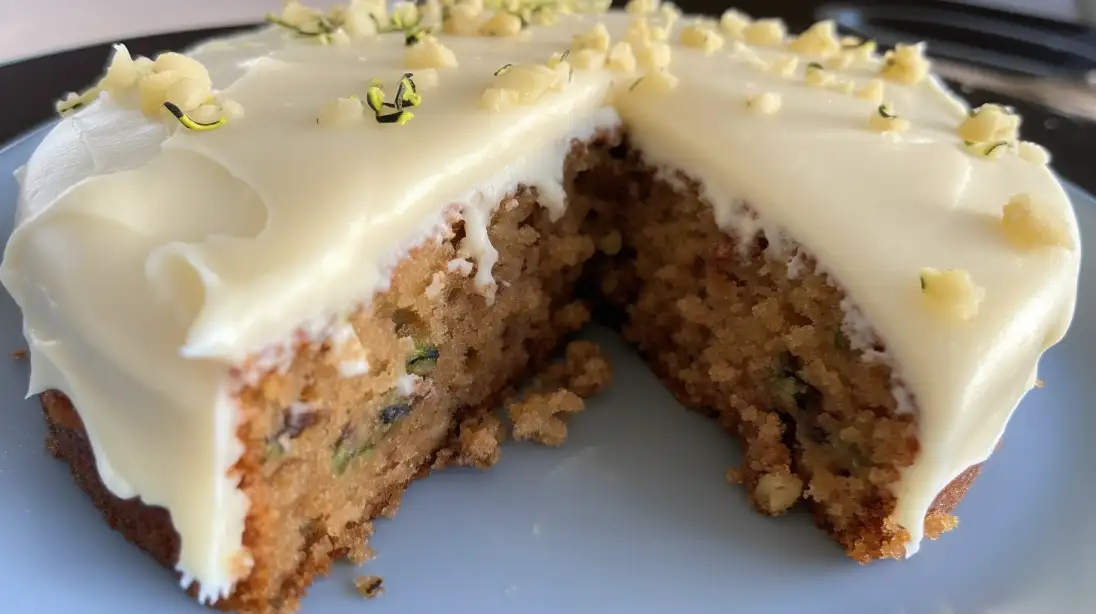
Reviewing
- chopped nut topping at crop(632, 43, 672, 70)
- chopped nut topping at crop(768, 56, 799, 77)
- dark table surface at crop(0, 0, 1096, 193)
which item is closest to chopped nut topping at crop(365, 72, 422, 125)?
chopped nut topping at crop(632, 43, 672, 70)

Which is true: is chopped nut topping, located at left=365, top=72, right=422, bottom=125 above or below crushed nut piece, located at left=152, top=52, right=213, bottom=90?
above

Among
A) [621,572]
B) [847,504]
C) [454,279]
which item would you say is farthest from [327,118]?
[847,504]

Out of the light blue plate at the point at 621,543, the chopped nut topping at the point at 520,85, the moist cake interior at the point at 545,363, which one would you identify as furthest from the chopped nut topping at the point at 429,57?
the light blue plate at the point at 621,543

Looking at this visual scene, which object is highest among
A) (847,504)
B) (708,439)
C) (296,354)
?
(296,354)

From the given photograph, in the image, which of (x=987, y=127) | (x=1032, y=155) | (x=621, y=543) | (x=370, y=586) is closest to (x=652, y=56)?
(x=987, y=127)

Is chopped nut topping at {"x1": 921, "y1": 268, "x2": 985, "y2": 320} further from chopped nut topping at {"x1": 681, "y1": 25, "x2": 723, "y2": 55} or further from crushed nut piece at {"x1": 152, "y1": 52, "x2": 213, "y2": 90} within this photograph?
crushed nut piece at {"x1": 152, "y1": 52, "x2": 213, "y2": 90}

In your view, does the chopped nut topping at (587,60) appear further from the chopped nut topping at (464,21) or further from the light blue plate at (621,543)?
the light blue plate at (621,543)

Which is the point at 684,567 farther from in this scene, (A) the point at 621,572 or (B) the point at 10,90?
(B) the point at 10,90
